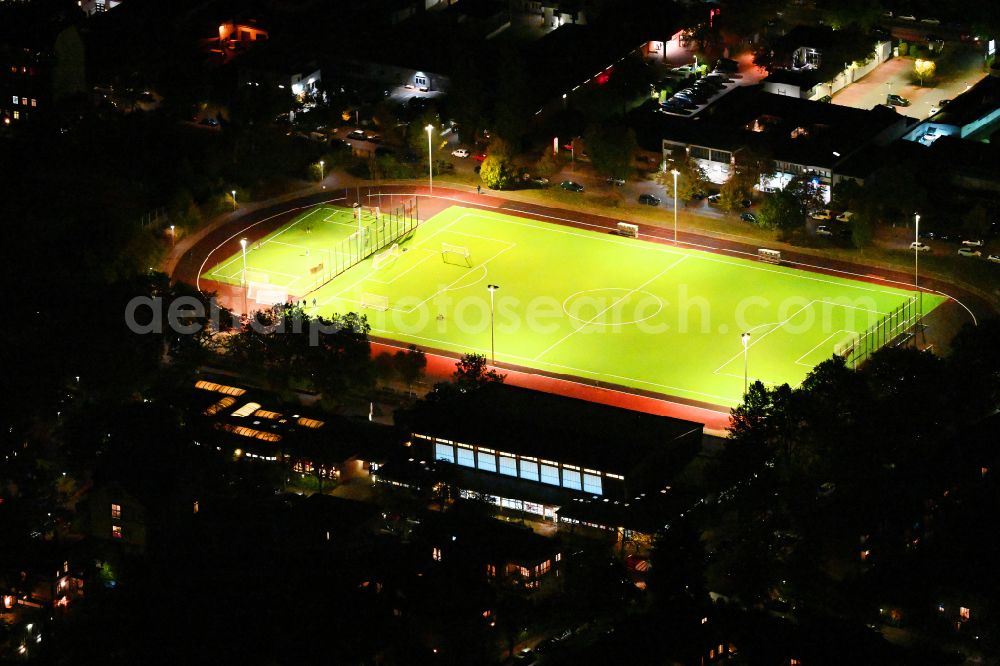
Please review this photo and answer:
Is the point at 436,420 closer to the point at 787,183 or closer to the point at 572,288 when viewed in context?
the point at 572,288

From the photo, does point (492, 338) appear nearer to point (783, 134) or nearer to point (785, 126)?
point (783, 134)

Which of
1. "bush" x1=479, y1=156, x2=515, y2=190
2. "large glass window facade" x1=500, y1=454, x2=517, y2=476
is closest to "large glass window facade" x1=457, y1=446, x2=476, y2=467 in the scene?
"large glass window facade" x1=500, y1=454, x2=517, y2=476

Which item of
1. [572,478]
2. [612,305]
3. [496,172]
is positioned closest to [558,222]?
[496,172]

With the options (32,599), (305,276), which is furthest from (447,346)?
(32,599)

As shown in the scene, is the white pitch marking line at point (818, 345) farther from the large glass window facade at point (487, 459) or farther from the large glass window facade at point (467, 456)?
the large glass window facade at point (467, 456)

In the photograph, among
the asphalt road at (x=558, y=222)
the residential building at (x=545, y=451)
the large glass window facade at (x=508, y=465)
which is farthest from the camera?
the asphalt road at (x=558, y=222)

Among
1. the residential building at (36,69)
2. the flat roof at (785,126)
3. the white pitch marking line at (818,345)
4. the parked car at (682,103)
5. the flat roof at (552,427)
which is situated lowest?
the white pitch marking line at (818,345)

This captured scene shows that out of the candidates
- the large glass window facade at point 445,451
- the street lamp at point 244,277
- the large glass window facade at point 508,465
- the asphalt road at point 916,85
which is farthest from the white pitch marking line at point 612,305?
the asphalt road at point 916,85
